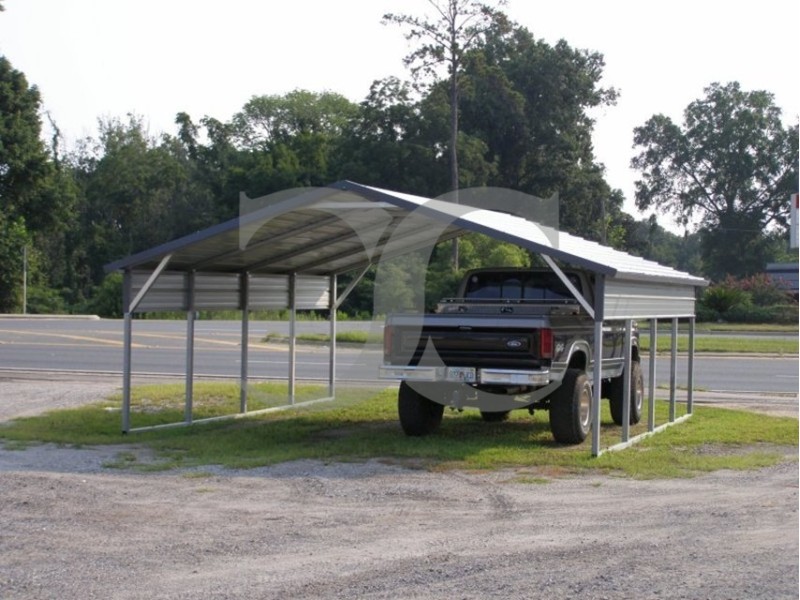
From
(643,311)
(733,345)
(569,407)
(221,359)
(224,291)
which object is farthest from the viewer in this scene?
(733,345)

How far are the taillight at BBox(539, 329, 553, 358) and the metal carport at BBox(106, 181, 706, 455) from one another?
56 cm

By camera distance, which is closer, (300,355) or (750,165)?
(300,355)

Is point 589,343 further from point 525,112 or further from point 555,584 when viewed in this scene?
point 525,112


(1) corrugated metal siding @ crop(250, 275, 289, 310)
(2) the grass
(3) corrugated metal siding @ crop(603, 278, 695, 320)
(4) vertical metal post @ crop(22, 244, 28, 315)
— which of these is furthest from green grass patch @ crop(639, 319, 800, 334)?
(4) vertical metal post @ crop(22, 244, 28, 315)

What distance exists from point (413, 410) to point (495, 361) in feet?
5.00

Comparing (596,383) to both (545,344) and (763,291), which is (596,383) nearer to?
(545,344)

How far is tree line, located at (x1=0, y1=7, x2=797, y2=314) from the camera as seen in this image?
5162 centimetres

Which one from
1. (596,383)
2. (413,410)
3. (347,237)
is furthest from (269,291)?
(596,383)

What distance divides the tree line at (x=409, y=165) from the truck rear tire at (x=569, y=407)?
1035 inches

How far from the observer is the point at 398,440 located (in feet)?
44.4

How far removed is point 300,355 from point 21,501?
743 inches

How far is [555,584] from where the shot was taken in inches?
271

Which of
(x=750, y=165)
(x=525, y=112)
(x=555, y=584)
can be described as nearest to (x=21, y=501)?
(x=555, y=584)

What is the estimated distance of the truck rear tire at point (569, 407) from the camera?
504 inches
